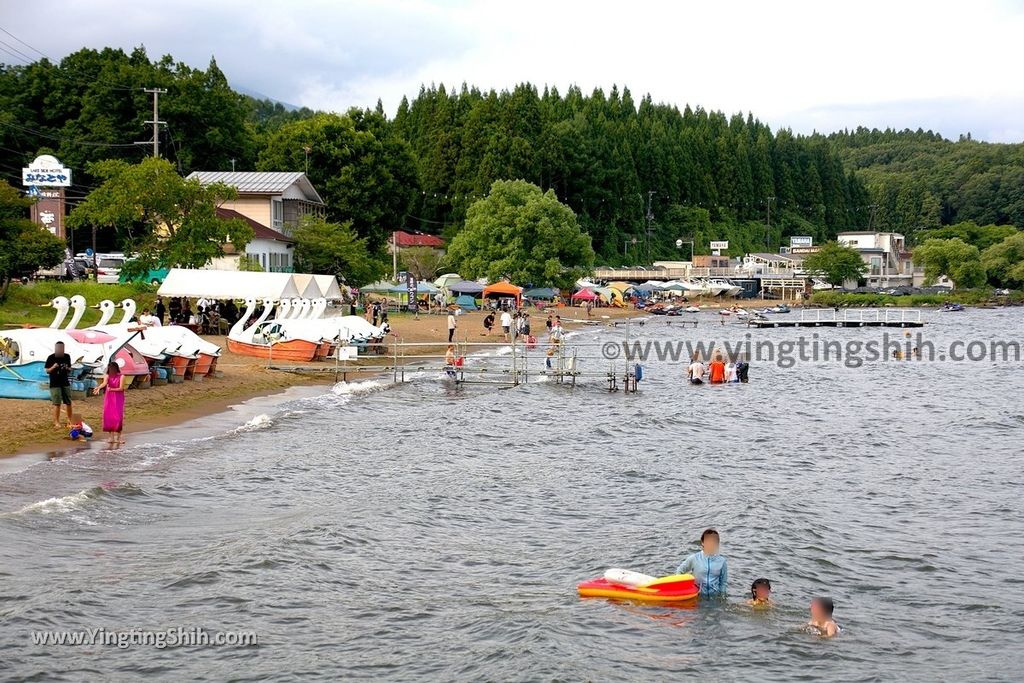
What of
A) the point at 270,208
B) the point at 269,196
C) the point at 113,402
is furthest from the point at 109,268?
the point at 113,402

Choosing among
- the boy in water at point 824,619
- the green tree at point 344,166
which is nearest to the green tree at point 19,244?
the boy in water at point 824,619

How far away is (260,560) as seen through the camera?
627 inches

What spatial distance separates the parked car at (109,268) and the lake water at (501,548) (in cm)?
2813

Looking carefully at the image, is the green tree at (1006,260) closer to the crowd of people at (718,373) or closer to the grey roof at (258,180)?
the grey roof at (258,180)

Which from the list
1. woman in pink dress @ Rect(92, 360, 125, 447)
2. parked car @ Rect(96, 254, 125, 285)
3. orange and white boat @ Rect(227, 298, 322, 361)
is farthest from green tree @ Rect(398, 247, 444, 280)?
woman in pink dress @ Rect(92, 360, 125, 447)

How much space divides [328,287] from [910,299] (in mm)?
98478

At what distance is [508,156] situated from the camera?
4331 inches

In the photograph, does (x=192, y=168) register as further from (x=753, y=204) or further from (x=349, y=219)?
(x=753, y=204)

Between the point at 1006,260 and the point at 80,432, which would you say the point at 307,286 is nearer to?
the point at 80,432

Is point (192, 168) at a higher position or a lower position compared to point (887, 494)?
higher

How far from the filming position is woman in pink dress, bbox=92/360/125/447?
2147cm

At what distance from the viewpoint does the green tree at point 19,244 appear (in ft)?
134

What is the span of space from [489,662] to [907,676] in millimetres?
5132

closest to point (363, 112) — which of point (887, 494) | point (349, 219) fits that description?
point (349, 219)
